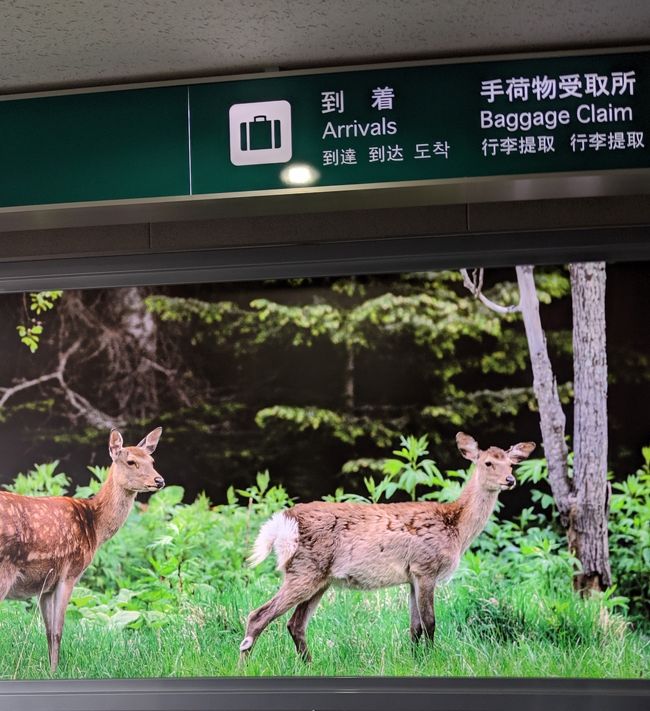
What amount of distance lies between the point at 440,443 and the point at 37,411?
1822mm

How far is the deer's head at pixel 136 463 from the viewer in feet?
13.6

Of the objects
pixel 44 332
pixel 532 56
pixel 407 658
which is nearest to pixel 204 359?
pixel 44 332

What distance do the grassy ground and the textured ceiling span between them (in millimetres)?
2180

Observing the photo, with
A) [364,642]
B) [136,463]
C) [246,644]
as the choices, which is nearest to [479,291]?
[364,642]

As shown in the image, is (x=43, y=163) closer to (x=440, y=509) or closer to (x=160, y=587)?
(x=160, y=587)

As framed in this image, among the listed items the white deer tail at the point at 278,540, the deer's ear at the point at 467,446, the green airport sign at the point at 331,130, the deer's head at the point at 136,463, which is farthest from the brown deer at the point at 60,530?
the deer's ear at the point at 467,446

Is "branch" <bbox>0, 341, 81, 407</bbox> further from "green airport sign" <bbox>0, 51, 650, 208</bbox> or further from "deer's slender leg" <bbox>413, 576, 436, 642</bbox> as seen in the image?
"deer's slender leg" <bbox>413, 576, 436, 642</bbox>

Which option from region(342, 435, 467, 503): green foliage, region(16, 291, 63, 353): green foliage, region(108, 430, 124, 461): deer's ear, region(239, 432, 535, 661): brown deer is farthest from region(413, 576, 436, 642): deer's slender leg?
region(16, 291, 63, 353): green foliage

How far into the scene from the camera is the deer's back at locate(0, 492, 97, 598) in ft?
13.4

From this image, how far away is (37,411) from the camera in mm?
4207

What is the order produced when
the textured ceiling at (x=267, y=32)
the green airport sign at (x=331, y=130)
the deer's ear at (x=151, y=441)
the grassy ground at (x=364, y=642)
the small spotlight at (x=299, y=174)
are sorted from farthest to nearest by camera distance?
the deer's ear at (x=151, y=441)
the grassy ground at (x=364, y=642)
the small spotlight at (x=299, y=174)
the green airport sign at (x=331, y=130)
the textured ceiling at (x=267, y=32)

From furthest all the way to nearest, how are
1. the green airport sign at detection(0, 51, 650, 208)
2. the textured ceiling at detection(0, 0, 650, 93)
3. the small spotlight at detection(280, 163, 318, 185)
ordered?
1. the small spotlight at detection(280, 163, 318, 185)
2. the green airport sign at detection(0, 51, 650, 208)
3. the textured ceiling at detection(0, 0, 650, 93)

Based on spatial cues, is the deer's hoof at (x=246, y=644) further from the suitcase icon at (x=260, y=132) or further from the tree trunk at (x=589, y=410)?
the suitcase icon at (x=260, y=132)

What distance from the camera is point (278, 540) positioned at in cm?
402
